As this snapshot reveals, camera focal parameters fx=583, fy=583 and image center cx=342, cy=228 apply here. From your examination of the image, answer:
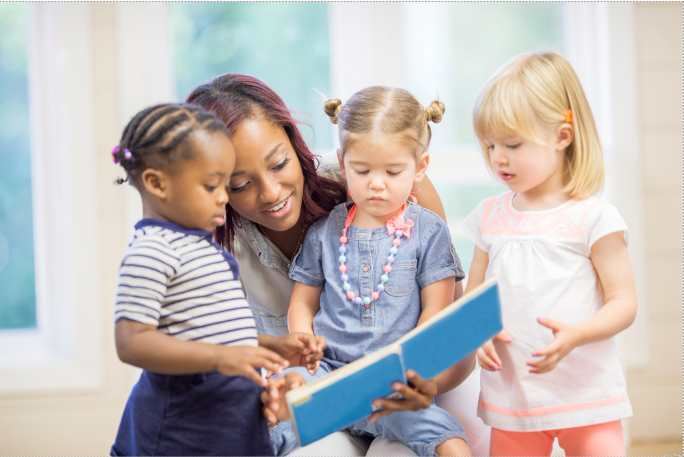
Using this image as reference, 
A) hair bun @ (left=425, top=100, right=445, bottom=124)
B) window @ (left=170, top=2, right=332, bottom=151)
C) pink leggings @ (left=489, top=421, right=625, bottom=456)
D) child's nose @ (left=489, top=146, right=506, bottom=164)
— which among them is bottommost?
pink leggings @ (left=489, top=421, right=625, bottom=456)

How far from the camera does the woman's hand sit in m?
1.07

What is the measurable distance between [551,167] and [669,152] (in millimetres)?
1741

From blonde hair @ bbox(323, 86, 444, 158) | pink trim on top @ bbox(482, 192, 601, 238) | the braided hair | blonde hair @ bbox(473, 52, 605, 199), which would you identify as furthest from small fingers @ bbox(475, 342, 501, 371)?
the braided hair

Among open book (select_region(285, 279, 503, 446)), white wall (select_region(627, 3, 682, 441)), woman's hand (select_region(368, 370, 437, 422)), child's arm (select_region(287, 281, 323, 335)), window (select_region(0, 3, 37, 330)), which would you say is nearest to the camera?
open book (select_region(285, 279, 503, 446))

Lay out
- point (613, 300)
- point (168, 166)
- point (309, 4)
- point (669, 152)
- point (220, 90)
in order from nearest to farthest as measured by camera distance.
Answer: point (168, 166)
point (613, 300)
point (220, 90)
point (669, 152)
point (309, 4)

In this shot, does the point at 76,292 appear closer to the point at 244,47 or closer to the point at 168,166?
the point at 244,47

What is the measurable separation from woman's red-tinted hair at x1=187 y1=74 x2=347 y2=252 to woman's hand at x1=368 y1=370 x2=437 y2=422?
0.63 meters

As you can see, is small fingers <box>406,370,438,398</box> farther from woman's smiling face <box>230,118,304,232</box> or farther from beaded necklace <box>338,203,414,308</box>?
woman's smiling face <box>230,118,304,232</box>

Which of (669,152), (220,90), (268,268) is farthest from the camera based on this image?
(669,152)

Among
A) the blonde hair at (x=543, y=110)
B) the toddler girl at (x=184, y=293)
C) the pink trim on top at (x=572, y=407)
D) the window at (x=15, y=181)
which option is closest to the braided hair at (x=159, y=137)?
the toddler girl at (x=184, y=293)

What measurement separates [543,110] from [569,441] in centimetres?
72

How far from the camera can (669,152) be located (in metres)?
2.65

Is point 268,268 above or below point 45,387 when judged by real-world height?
above

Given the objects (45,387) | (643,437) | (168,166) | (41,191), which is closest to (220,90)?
(168,166)
